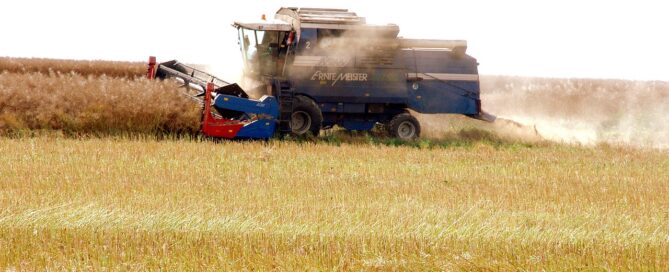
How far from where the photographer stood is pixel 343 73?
1611 cm

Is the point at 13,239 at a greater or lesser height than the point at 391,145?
greater

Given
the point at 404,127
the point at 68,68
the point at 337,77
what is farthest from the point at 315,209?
the point at 68,68

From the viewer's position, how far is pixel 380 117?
1678 centimetres

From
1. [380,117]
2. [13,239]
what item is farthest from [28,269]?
[380,117]

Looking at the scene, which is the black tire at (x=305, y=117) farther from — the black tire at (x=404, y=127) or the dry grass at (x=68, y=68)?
the dry grass at (x=68, y=68)

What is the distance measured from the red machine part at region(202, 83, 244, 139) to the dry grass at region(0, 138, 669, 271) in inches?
33.1

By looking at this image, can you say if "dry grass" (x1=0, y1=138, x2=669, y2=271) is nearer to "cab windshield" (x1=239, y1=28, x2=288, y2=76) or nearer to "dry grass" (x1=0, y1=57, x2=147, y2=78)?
"cab windshield" (x1=239, y1=28, x2=288, y2=76)

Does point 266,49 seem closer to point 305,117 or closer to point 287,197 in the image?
point 305,117

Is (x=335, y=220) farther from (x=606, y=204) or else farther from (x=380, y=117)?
(x=380, y=117)

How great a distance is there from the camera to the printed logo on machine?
16.0 metres

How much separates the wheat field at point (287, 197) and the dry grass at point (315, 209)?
2 centimetres

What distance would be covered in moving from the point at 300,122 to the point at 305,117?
0.11 m

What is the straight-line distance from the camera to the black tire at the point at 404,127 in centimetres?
1656

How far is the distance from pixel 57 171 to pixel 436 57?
8164 millimetres
